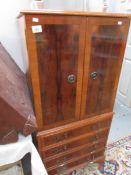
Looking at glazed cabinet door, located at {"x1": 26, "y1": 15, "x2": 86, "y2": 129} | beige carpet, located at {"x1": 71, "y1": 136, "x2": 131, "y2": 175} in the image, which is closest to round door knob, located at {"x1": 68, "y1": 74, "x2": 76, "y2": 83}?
glazed cabinet door, located at {"x1": 26, "y1": 15, "x2": 86, "y2": 129}

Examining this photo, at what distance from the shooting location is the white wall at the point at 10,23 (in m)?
1.20

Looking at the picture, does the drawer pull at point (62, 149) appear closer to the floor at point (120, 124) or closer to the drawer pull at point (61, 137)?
the drawer pull at point (61, 137)

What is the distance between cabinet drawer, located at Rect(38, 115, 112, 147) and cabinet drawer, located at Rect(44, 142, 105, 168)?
18cm

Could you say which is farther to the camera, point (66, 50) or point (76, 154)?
point (76, 154)

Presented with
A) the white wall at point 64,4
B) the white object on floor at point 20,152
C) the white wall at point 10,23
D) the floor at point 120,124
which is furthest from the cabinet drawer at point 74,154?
the white wall at point 64,4

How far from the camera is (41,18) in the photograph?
82cm

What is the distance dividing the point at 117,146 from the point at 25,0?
1.83 metres

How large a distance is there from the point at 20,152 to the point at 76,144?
60cm

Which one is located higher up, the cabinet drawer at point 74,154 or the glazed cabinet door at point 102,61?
the glazed cabinet door at point 102,61

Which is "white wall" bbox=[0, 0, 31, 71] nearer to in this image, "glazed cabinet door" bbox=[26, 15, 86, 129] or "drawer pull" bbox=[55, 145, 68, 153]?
"glazed cabinet door" bbox=[26, 15, 86, 129]

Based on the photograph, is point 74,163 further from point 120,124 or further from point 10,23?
point 10,23

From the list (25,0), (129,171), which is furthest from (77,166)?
(25,0)

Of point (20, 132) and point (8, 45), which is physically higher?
point (8, 45)

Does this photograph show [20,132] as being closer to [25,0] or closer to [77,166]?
[77,166]
